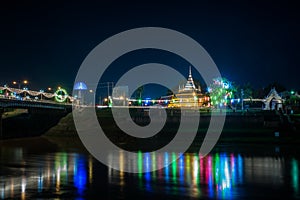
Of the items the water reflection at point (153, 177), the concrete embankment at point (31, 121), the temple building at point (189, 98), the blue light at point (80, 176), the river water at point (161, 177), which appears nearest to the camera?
the river water at point (161, 177)

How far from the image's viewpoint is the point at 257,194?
21.9 m

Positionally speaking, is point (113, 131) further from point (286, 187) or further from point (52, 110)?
point (286, 187)

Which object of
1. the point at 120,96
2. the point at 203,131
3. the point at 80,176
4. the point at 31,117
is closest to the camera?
the point at 80,176

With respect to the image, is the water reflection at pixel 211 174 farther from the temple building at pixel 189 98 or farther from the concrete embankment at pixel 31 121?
the temple building at pixel 189 98

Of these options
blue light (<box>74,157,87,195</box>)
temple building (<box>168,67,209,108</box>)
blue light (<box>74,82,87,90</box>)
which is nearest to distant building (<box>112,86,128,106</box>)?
blue light (<box>74,82,87,90</box>)

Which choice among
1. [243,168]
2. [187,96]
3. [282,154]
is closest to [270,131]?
[282,154]

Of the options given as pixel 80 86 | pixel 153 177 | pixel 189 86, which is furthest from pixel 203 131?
pixel 189 86

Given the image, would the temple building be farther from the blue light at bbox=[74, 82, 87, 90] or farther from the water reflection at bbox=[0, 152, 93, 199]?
the water reflection at bbox=[0, 152, 93, 199]

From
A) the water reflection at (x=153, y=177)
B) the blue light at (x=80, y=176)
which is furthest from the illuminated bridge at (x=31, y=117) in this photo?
the blue light at (x=80, y=176)

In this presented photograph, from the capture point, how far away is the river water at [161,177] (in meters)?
22.3

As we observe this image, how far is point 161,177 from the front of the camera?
27125 millimetres

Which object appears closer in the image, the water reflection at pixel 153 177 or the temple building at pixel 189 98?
the water reflection at pixel 153 177

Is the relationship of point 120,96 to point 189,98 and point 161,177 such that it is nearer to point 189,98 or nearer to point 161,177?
point 189,98

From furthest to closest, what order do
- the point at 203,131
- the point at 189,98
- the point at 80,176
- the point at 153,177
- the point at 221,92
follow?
1. the point at 189,98
2. the point at 221,92
3. the point at 203,131
4. the point at 80,176
5. the point at 153,177
